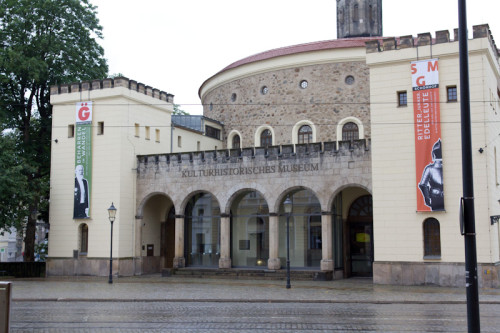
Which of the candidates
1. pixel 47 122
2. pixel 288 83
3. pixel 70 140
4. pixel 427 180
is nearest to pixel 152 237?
pixel 70 140

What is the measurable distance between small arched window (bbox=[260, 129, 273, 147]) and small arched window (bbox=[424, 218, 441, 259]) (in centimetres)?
1519

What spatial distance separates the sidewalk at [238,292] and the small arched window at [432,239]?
160cm

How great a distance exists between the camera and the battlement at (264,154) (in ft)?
100

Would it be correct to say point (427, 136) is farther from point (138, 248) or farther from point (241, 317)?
point (138, 248)

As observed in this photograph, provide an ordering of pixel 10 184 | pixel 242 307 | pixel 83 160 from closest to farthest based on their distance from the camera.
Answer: pixel 242 307 < pixel 10 184 < pixel 83 160

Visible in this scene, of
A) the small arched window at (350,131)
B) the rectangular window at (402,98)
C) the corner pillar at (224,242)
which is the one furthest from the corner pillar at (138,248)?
the rectangular window at (402,98)

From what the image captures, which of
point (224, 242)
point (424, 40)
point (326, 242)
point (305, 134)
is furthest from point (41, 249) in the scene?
point (424, 40)

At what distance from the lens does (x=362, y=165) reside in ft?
98.9

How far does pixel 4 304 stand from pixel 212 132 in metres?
33.9

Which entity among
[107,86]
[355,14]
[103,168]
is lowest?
[103,168]

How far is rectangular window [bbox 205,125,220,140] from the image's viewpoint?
42906 mm

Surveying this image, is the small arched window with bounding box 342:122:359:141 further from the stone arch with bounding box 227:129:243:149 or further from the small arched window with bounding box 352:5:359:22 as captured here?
the small arched window with bounding box 352:5:359:22

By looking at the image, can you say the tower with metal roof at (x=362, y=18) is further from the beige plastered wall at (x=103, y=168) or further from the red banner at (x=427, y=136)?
the red banner at (x=427, y=136)

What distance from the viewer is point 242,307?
19.7m
